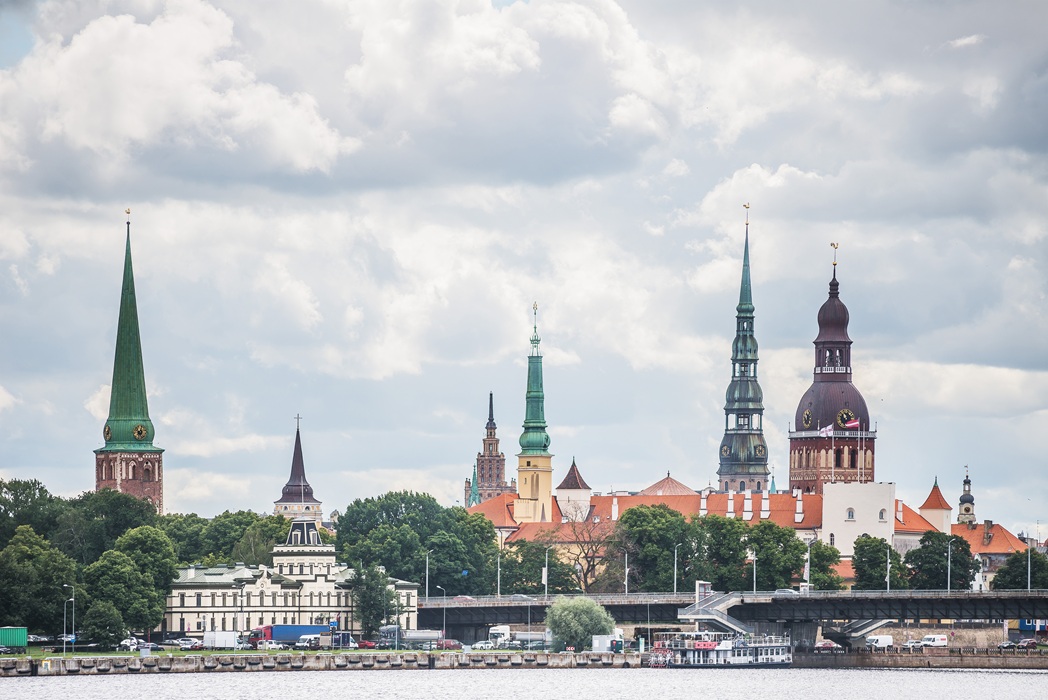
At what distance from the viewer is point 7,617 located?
18062cm

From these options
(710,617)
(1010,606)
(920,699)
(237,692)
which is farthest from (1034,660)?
(237,692)

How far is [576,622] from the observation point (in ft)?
636

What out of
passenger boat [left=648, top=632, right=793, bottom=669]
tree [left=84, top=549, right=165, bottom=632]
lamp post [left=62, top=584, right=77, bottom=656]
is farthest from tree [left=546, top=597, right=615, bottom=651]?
lamp post [left=62, top=584, right=77, bottom=656]

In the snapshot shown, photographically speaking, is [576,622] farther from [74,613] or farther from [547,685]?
[74,613]

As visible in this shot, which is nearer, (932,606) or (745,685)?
(745,685)

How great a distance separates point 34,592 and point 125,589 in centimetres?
757

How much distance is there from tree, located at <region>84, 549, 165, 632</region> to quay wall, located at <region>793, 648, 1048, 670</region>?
50.1 meters

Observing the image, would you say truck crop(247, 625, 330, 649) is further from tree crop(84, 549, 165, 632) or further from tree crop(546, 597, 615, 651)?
tree crop(546, 597, 615, 651)

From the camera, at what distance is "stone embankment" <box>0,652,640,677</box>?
16175 centimetres

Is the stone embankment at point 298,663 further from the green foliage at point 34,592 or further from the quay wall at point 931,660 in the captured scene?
the quay wall at point 931,660

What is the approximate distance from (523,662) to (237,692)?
33.9 meters

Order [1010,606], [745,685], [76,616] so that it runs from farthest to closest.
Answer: [1010,606] < [76,616] < [745,685]

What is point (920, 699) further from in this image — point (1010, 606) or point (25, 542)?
point (25, 542)

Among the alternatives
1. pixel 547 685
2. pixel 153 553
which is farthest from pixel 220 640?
pixel 547 685
